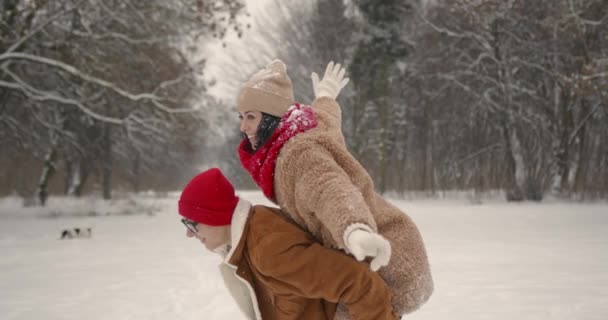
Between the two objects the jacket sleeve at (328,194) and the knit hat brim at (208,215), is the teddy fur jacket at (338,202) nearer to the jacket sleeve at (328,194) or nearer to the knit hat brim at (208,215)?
the jacket sleeve at (328,194)

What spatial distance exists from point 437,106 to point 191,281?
50.8 feet

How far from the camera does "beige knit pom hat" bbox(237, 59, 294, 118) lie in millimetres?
2025

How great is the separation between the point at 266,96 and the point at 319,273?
0.73m

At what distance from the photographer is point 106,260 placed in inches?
293

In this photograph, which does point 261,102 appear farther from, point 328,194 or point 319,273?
point 319,273

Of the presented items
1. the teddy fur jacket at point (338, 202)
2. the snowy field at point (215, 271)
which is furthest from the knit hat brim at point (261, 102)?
the snowy field at point (215, 271)

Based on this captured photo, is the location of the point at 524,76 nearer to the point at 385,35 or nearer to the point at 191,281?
the point at 385,35

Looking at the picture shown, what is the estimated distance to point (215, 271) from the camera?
21.5 ft

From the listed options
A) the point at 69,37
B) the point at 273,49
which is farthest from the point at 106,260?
the point at 273,49

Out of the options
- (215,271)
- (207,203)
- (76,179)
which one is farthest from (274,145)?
(76,179)

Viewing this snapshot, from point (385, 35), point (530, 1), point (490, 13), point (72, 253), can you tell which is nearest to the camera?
point (72, 253)

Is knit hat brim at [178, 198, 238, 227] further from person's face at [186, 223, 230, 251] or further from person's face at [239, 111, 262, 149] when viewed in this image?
person's face at [239, 111, 262, 149]

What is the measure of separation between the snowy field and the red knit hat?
2.71m

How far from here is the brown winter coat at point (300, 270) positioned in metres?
1.71
